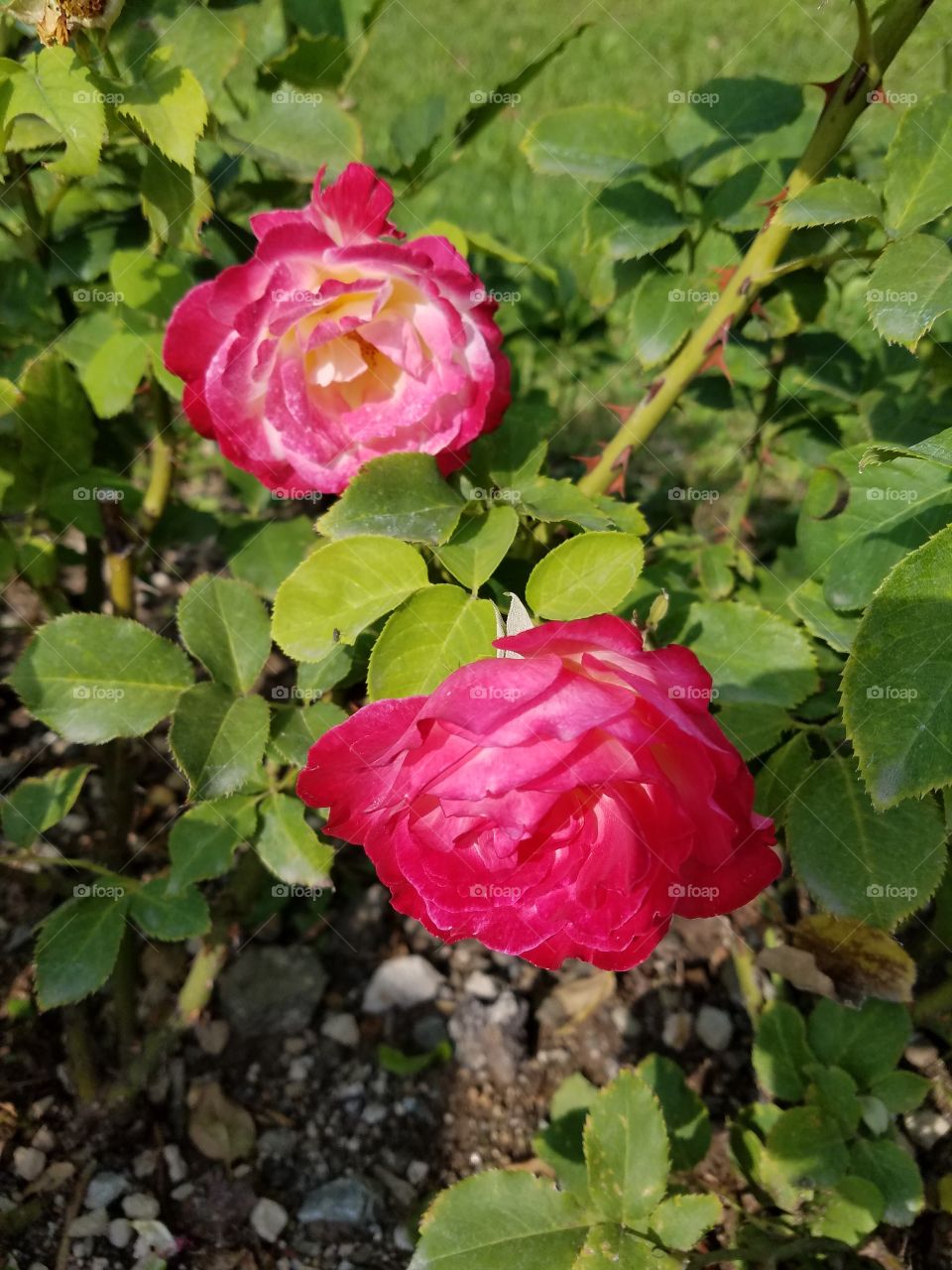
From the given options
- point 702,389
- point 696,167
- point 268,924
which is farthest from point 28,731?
point 696,167

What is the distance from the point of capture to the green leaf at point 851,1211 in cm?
126

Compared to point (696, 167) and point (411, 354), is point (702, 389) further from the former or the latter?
point (411, 354)

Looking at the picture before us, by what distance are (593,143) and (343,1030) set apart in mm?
1375

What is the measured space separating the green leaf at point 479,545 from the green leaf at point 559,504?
0.12ft

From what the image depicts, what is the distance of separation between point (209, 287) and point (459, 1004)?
1223 millimetres

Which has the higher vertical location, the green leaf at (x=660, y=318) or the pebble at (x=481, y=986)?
the green leaf at (x=660, y=318)

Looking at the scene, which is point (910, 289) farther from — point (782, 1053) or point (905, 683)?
point (782, 1053)

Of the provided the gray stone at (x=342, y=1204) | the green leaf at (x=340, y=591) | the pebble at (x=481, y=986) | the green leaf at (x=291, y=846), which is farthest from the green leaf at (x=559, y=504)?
the gray stone at (x=342, y=1204)
